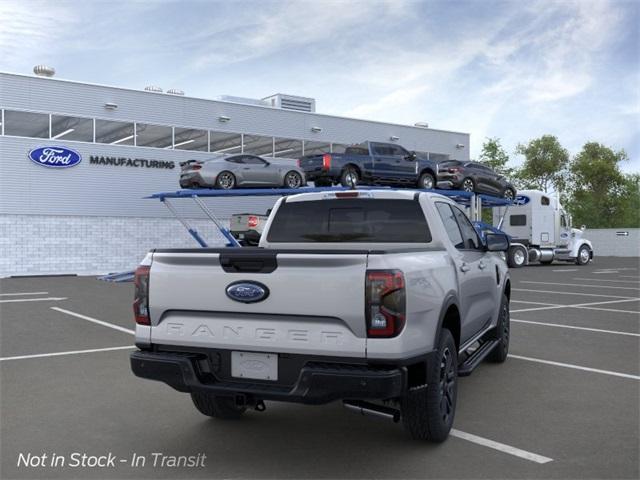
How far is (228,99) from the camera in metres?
33.1

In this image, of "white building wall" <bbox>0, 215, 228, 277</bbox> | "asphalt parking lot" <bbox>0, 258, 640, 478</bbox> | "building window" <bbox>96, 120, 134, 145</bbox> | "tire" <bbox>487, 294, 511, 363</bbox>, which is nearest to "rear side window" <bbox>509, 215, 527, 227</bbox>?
"white building wall" <bbox>0, 215, 228, 277</bbox>

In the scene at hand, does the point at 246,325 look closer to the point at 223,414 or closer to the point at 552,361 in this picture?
the point at 223,414

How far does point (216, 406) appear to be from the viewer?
17.2 ft

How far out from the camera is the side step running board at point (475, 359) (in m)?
5.33

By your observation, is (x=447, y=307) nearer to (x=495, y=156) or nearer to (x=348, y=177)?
(x=348, y=177)

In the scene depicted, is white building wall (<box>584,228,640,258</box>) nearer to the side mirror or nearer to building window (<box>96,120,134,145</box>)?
building window (<box>96,120,134,145</box>)

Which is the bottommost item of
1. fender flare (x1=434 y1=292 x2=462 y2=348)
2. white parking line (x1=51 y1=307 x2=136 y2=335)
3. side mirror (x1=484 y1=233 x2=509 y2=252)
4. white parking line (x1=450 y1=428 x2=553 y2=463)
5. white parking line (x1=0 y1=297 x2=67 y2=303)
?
white parking line (x1=0 y1=297 x2=67 y2=303)

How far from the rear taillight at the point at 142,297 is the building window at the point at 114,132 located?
977 inches

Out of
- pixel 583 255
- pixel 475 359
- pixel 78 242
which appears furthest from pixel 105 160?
pixel 475 359

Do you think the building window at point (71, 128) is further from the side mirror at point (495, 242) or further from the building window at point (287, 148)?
the side mirror at point (495, 242)

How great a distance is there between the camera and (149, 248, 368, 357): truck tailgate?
158 inches

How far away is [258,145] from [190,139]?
3502 mm

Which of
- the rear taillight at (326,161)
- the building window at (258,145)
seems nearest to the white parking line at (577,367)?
the rear taillight at (326,161)

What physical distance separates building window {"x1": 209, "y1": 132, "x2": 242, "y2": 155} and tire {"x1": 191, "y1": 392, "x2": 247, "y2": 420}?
86.4ft
